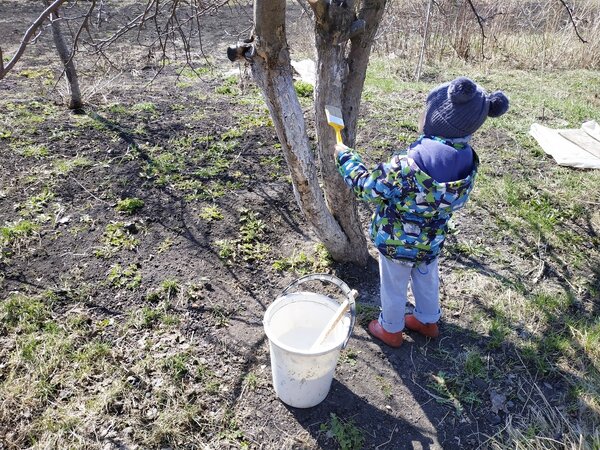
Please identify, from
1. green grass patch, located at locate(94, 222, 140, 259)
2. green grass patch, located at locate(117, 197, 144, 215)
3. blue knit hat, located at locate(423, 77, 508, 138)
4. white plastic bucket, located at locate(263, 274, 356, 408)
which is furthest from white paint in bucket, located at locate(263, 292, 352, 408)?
green grass patch, located at locate(117, 197, 144, 215)

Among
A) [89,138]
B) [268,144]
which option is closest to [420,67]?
[268,144]

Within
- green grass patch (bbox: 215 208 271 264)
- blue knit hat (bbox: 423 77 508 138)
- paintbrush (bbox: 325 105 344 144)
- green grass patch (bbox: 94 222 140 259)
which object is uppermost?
blue knit hat (bbox: 423 77 508 138)

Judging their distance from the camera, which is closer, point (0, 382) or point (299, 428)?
point (299, 428)

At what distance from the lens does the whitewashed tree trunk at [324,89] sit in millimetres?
2248

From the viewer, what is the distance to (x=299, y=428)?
2117 millimetres

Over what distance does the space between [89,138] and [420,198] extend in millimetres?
3517

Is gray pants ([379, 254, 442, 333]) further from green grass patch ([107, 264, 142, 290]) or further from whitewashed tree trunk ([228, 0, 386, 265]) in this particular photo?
green grass patch ([107, 264, 142, 290])

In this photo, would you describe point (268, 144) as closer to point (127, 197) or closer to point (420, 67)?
point (127, 197)

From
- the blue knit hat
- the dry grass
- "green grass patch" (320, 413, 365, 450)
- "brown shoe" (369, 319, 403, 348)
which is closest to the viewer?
the blue knit hat

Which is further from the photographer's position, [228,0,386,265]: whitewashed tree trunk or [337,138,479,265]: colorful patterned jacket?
[228,0,386,265]: whitewashed tree trunk

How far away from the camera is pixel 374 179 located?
1973 millimetres

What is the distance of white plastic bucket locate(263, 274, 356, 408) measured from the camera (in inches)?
76.0

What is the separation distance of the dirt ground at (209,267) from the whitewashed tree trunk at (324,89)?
349 millimetres

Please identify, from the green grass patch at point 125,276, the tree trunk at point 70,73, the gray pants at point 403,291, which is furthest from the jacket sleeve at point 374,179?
the tree trunk at point 70,73
